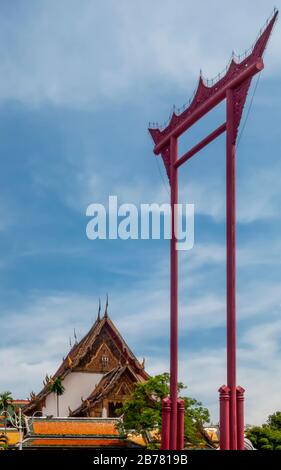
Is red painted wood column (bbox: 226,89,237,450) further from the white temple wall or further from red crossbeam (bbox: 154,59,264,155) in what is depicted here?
the white temple wall

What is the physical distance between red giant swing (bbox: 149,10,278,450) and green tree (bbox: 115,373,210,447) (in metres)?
9.38

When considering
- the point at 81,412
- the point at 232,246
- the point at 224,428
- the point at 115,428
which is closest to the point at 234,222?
the point at 232,246

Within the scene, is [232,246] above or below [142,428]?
above

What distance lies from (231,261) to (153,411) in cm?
1214

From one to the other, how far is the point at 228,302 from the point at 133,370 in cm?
2058

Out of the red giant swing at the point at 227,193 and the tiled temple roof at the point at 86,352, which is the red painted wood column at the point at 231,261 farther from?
the tiled temple roof at the point at 86,352

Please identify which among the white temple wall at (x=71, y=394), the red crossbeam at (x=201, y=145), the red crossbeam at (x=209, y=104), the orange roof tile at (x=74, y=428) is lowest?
the orange roof tile at (x=74, y=428)

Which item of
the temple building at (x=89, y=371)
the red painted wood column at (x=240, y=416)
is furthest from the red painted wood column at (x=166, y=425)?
the temple building at (x=89, y=371)

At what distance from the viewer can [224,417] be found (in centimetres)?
1289

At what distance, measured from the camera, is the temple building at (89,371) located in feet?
107

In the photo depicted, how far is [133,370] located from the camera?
1316 inches

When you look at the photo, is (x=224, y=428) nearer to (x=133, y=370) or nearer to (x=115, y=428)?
(x=115, y=428)

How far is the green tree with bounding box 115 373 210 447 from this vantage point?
24.4 meters

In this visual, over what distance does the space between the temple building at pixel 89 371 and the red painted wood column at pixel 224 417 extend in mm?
18817
